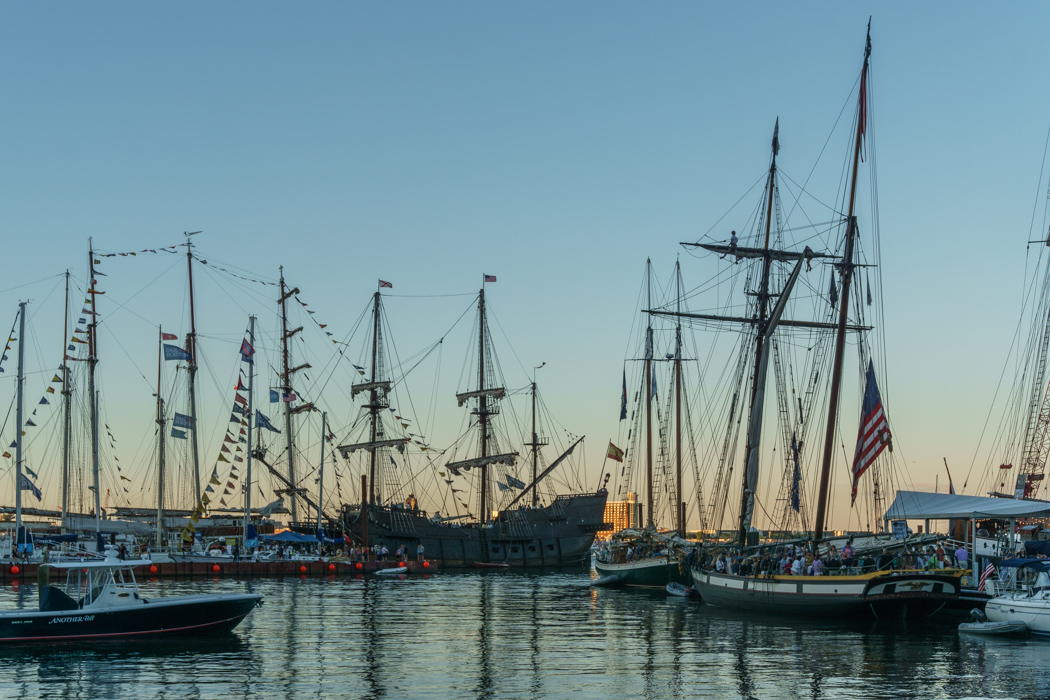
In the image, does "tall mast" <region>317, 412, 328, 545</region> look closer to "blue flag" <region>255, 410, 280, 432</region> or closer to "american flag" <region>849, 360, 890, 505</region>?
"blue flag" <region>255, 410, 280, 432</region>

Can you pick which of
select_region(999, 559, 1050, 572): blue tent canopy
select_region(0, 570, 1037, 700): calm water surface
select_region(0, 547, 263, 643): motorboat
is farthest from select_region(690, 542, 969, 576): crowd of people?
select_region(0, 547, 263, 643): motorboat

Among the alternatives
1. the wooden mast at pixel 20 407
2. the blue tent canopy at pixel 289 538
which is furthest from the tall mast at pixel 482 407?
the wooden mast at pixel 20 407

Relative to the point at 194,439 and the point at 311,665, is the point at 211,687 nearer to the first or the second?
the point at 311,665

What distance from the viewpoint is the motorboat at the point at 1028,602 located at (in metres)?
34.8

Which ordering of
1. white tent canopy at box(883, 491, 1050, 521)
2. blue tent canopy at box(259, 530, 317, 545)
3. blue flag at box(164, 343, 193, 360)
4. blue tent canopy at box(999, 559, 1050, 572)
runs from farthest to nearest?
blue tent canopy at box(259, 530, 317, 545) → blue flag at box(164, 343, 193, 360) → white tent canopy at box(883, 491, 1050, 521) → blue tent canopy at box(999, 559, 1050, 572)

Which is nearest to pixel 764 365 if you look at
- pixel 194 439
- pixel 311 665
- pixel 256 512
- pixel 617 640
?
pixel 617 640

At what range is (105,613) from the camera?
108 ft

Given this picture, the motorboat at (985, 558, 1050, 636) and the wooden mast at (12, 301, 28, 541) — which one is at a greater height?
the wooden mast at (12, 301, 28, 541)

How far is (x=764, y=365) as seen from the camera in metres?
56.5

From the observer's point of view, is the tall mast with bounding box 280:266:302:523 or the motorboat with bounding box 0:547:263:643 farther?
the tall mast with bounding box 280:266:302:523

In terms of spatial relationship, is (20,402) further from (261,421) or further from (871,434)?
(871,434)

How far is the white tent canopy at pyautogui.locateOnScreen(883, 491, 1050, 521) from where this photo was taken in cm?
4444

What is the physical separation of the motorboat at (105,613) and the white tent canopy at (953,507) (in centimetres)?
2943

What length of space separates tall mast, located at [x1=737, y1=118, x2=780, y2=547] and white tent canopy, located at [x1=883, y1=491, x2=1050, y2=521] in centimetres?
790
